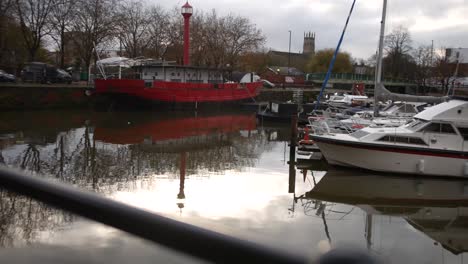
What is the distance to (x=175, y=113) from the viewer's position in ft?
114

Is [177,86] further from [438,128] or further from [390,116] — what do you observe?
[438,128]

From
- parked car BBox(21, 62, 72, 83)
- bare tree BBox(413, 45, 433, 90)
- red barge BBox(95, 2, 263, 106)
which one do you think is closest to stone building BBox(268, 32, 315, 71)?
bare tree BBox(413, 45, 433, 90)

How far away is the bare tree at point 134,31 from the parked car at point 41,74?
844 cm

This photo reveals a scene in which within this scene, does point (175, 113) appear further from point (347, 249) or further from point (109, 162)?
point (347, 249)

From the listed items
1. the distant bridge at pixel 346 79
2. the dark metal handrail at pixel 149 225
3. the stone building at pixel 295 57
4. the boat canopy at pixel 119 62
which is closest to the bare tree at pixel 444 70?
the distant bridge at pixel 346 79

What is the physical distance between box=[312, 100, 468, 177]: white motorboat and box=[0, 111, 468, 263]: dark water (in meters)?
0.41

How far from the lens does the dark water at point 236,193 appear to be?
780 centimetres

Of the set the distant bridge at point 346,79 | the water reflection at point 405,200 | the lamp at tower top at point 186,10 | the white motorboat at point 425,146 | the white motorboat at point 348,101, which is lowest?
the water reflection at point 405,200

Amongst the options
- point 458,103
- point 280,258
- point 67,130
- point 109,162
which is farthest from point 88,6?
point 280,258

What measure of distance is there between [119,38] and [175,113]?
14322mm

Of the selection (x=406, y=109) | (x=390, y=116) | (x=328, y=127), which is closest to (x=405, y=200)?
(x=328, y=127)

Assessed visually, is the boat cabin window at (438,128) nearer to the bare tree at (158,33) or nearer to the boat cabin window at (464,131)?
the boat cabin window at (464,131)

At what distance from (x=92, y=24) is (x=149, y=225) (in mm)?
41587

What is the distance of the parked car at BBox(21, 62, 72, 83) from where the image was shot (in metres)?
36.1
